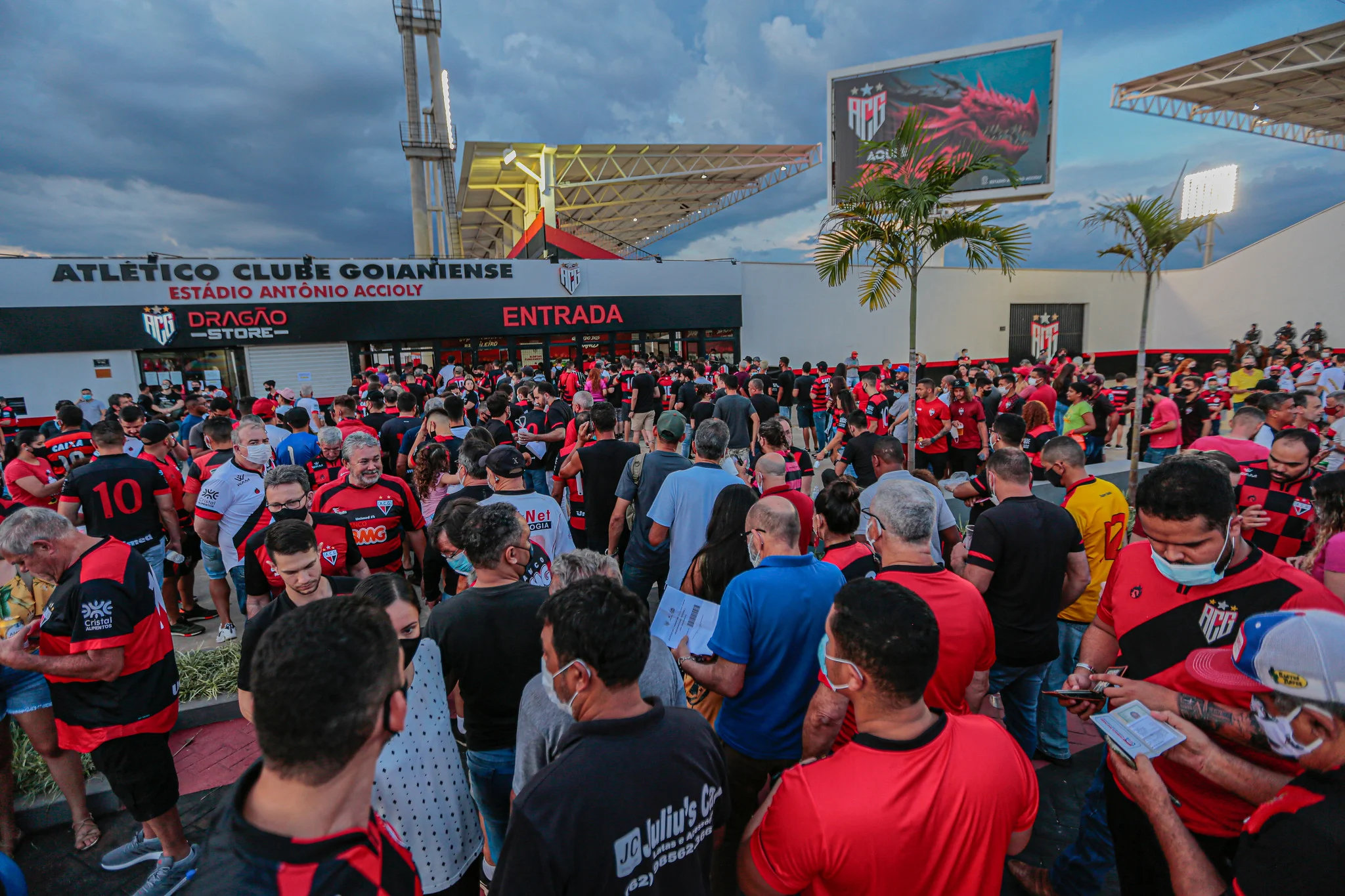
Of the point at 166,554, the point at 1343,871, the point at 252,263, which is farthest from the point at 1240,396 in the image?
the point at 252,263

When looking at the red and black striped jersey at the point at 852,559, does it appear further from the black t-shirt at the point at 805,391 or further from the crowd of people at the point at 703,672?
the black t-shirt at the point at 805,391

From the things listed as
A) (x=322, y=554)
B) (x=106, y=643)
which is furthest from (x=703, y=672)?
(x=106, y=643)

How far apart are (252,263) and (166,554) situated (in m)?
14.4

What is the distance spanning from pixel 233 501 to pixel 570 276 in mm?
15666

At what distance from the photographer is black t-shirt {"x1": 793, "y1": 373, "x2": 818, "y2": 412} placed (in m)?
12.5

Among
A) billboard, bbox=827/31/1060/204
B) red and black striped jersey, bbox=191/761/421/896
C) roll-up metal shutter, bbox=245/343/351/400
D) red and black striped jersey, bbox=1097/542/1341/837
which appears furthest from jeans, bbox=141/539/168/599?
billboard, bbox=827/31/1060/204

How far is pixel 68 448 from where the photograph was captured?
6492 mm

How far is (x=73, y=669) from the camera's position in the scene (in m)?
2.71

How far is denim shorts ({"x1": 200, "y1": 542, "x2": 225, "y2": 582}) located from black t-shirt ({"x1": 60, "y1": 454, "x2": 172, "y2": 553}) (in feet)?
1.47

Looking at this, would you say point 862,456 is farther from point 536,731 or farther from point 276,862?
point 276,862

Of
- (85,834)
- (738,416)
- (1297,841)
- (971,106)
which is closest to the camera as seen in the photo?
(1297,841)

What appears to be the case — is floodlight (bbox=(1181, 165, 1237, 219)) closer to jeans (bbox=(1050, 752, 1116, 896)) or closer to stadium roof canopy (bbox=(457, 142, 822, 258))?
stadium roof canopy (bbox=(457, 142, 822, 258))

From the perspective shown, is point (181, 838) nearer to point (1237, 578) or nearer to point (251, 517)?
point (251, 517)

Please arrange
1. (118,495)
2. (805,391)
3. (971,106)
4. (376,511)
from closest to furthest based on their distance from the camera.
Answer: (376,511) → (118,495) → (805,391) → (971,106)
